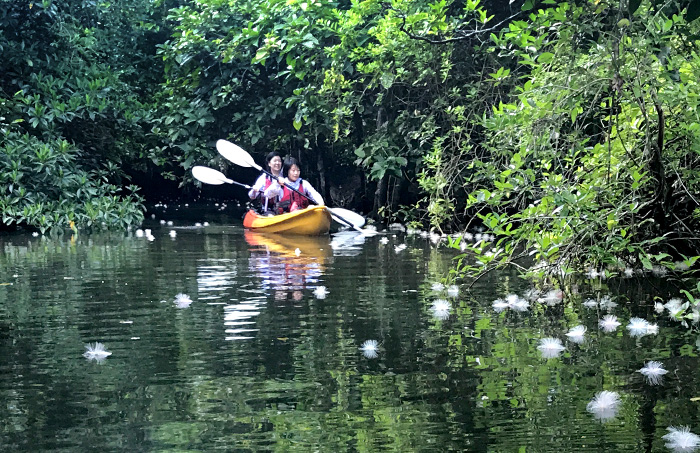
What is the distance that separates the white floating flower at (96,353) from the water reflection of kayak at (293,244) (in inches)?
183

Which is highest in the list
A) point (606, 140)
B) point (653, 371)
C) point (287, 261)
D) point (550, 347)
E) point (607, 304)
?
point (606, 140)

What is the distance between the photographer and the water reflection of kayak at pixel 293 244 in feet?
31.6

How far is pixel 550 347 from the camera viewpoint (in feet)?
13.7

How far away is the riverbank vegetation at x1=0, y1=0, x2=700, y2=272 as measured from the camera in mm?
5324

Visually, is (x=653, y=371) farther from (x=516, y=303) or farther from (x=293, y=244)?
(x=293, y=244)

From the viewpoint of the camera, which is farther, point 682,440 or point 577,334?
point 577,334

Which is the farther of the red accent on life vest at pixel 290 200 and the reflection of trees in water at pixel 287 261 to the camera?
the red accent on life vest at pixel 290 200

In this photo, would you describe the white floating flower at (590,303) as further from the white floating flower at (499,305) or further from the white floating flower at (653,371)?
the white floating flower at (653,371)

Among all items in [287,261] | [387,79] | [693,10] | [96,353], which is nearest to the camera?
[693,10]

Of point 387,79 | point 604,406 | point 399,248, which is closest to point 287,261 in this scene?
point 399,248

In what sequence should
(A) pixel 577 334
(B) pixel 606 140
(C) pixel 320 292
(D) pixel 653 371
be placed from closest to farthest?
(D) pixel 653 371, (A) pixel 577 334, (B) pixel 606 140, (C) pixel 320 292

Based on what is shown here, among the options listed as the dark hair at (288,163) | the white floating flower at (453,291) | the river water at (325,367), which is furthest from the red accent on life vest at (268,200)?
the white floating flower at (453,291)

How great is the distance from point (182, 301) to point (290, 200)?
839 cm

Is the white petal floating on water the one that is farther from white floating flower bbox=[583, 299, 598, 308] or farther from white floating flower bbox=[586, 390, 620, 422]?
white floating flower bbox=[586, 390, 620, 422]
